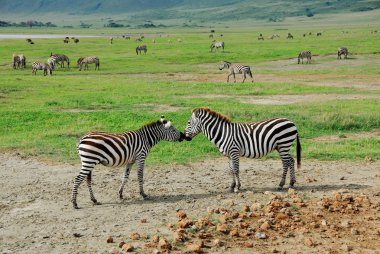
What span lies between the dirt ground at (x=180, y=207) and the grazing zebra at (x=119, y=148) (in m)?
0.64

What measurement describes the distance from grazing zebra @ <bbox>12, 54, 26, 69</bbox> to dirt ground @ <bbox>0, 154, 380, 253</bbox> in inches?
1341

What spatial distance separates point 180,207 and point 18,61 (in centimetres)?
4051

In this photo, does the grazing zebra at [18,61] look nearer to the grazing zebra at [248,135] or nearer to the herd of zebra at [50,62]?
the herd of zebra at [50,62]

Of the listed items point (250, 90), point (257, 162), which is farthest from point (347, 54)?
point (257, 162)

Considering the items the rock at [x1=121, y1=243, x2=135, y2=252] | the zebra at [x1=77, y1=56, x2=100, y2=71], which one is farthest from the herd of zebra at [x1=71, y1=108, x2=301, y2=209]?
the zebra at [x1=77, y1=56, x2=100, y2=71]

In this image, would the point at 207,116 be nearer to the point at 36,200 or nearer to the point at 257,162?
the point at 257,162

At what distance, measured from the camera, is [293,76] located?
3869cm

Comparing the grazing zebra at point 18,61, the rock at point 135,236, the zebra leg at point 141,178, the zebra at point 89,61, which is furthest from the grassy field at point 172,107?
the rock at point 135,236

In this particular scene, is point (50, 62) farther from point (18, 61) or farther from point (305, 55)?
point (305, 55)

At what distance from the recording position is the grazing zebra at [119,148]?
38.7 ft

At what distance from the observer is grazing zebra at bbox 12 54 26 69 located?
48125mm

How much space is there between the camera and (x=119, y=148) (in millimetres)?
12109

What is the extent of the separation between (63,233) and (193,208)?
273cm

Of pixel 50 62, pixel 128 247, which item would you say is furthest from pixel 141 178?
pixel 50 62
